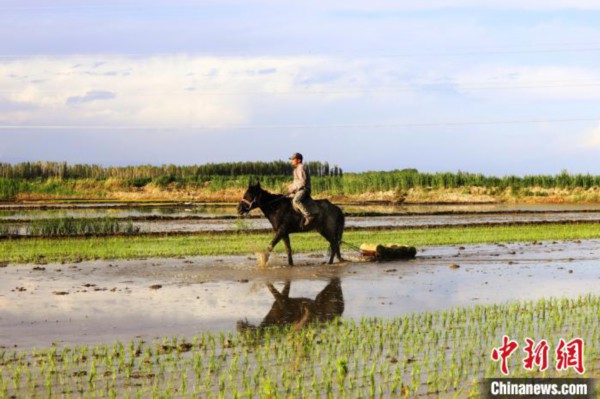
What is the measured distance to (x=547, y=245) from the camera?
2628 cm

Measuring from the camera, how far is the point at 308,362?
1004cm

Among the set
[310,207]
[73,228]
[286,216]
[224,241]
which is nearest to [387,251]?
[310,207]

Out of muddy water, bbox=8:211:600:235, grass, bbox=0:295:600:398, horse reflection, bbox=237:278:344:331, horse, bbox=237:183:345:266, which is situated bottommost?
grass, bbox=0:295:600:398

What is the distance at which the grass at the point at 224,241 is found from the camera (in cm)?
2244

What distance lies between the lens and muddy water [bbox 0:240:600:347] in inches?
497

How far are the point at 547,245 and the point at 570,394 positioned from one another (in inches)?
720

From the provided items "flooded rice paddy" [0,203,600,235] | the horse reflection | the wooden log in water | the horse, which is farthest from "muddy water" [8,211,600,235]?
the horse reflection

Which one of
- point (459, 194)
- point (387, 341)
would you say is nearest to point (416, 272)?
point (387, 341)

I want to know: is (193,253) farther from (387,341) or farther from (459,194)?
(459,194)

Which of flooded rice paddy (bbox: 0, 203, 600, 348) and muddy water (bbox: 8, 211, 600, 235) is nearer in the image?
flooded rice paddy (bbox: 0, 203, 600, 348)

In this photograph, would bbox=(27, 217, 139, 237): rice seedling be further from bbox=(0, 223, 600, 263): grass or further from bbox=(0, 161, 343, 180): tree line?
bbox=(0, 161, 343, 180): tree line

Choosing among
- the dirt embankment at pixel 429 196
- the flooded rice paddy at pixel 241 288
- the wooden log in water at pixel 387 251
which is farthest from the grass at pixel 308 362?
the dirt embankment at pixel 429 196

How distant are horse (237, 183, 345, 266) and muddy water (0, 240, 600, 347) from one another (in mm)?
728

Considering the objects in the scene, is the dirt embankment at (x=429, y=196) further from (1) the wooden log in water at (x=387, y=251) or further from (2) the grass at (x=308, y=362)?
(2) the grass at (x=308, y=362)
